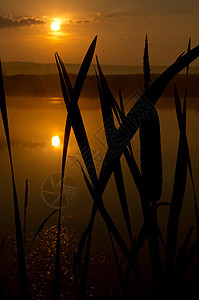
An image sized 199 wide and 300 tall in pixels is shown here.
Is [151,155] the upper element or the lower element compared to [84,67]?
lower

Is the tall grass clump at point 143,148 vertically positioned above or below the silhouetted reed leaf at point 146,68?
below

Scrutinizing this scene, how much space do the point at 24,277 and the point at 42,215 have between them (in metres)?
3.72

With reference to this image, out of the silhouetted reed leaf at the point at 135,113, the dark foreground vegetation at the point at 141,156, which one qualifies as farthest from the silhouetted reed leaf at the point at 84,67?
the silhouetted reed leaf at the point at 135,113

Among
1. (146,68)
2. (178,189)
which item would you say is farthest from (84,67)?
(178,189)

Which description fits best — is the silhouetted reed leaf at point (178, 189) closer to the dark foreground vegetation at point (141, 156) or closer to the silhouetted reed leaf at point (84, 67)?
the dark foreground vegetation at point (141, 156)

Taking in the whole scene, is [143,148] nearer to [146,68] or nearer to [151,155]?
[151,155]

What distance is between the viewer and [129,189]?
4.98 metres

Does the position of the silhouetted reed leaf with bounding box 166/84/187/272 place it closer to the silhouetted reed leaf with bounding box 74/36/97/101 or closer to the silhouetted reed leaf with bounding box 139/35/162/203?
the silhouetted reed leaf with bounding box 139/35/162/203

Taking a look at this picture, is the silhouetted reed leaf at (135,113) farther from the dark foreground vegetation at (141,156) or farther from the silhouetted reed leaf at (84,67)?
the silhouetted reed leaf at (84,67)

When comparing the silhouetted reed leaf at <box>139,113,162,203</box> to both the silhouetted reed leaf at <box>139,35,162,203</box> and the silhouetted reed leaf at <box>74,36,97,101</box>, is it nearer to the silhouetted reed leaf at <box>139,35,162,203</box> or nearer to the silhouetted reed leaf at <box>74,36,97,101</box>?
the silhouetted reed leaf at <box>139,35,162,203</box>

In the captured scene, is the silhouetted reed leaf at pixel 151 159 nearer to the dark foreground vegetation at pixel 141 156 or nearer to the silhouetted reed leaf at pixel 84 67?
the dark foreground vegetation at pixel 141 156

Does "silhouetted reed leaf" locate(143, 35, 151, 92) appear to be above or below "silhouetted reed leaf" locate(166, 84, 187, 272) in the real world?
above

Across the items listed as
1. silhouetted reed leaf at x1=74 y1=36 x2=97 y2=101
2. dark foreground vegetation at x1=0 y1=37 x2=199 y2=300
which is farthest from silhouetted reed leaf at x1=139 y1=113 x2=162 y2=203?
silhouetted reed leaf at x1=74 y1=36 x2=97 y2=101

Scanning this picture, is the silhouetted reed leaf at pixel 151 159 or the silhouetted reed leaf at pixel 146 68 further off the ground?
the silhouetted reed leaf at pixel 146 68
